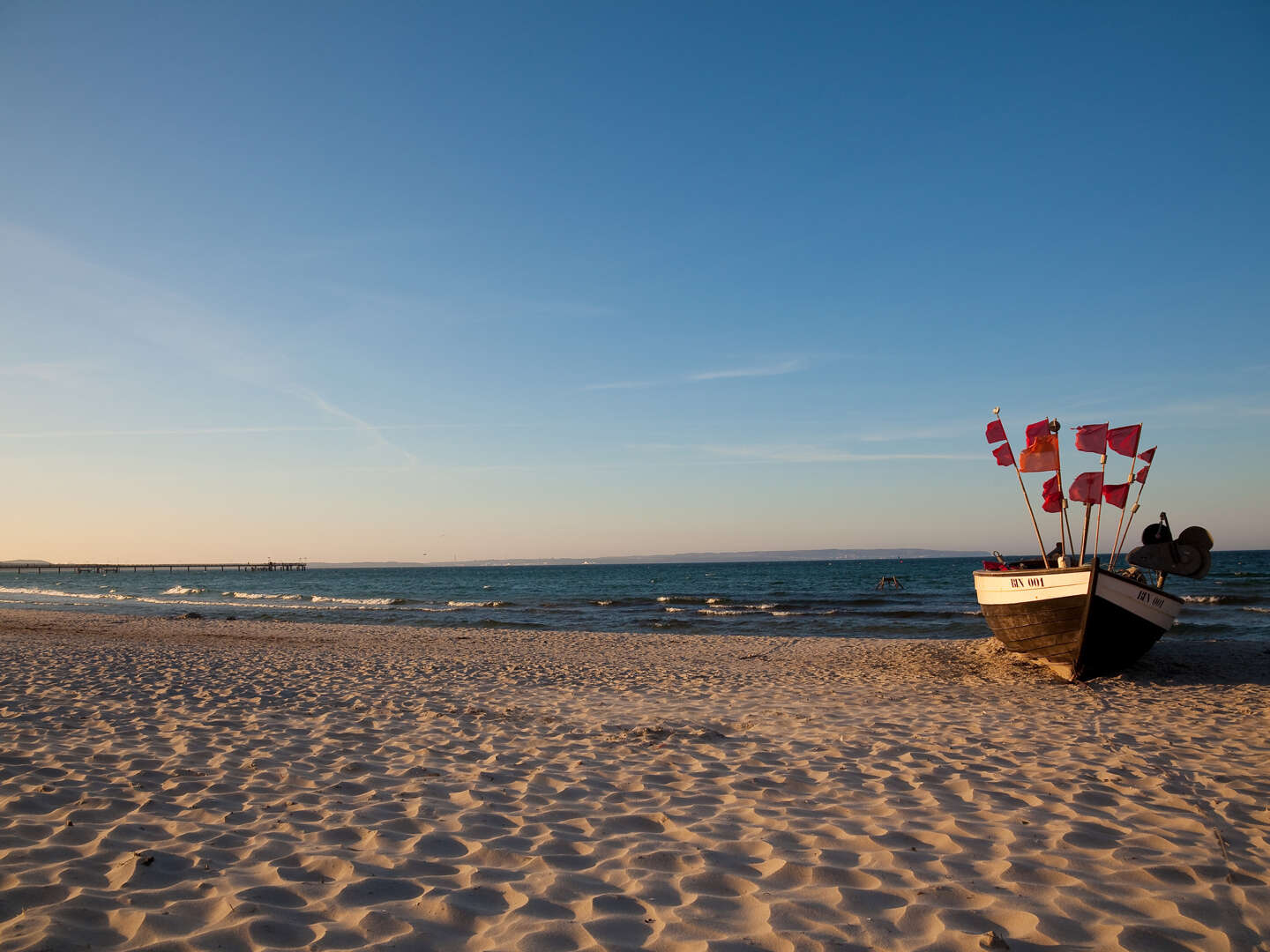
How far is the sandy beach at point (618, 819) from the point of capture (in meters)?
3.23

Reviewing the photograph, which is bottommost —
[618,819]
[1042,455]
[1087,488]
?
[618,819]

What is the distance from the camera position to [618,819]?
15.4 ft

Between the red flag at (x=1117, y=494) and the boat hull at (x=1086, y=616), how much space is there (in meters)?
1.13

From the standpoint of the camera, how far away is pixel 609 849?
4.14 m

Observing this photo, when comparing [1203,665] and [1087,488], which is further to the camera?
[1203,665]

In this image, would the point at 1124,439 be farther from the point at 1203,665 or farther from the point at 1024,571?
the point at 1203,665

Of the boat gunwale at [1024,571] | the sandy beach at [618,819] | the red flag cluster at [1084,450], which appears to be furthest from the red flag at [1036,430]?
the sandy beach at [618,819]

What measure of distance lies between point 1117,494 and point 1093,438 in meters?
1.09

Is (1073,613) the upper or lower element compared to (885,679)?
upper

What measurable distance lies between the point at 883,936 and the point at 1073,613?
10041mm

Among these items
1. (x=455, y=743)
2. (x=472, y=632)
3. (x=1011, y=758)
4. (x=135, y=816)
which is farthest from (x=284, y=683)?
(x=472, y=632)

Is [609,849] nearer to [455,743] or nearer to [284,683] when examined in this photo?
[455,743]

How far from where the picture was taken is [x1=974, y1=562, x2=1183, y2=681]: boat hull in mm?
11156

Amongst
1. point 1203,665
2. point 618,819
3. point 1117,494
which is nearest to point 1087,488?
point 1117,494
